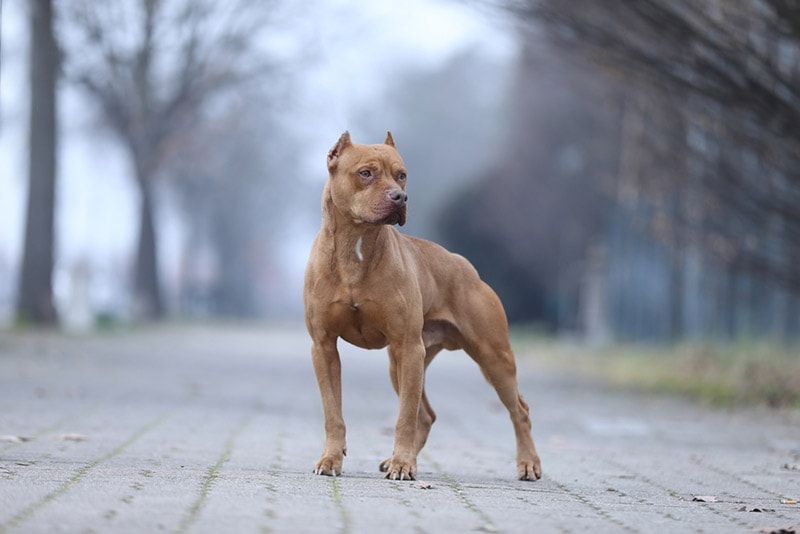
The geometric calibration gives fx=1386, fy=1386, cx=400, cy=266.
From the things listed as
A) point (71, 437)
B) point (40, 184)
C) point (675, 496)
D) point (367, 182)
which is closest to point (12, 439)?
point (71, 437)

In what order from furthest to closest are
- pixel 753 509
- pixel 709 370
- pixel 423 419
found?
pixel 709 370 < pixel 423 419 < pixel 753 509

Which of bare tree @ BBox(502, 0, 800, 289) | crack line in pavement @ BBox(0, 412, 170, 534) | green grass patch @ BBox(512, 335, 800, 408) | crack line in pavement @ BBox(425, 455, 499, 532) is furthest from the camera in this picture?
green grass patch @ BBox(512, 335, 800, 408)

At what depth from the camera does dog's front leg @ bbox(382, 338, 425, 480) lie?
678 cm

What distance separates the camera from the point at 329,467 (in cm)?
685

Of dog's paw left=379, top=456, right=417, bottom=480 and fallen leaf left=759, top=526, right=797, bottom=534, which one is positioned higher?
dog's paw left=379, top=456, right=417, bottom=480

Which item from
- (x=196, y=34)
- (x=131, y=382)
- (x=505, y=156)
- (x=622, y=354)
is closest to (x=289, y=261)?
(x=505, y=156)

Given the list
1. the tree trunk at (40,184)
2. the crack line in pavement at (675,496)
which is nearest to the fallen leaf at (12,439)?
the crack line in pavement at (675,496)

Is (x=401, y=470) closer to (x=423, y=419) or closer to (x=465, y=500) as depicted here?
(x=465, y=500)

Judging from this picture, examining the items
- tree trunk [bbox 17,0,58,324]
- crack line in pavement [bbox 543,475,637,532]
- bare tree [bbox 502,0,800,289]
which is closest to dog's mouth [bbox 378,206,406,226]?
crack line in pavement [bbox 543,475,637,532]

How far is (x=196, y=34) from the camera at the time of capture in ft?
110

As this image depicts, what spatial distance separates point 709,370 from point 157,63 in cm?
1979

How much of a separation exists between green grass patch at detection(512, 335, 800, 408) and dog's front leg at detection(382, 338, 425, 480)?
839 cm

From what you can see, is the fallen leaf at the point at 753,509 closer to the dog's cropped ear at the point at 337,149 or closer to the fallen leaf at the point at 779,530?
the fallen leaf at the point at 779,530

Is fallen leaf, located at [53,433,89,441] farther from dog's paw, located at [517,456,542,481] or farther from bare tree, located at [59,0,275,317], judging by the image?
bare tree, located at [59,0,275,317]
